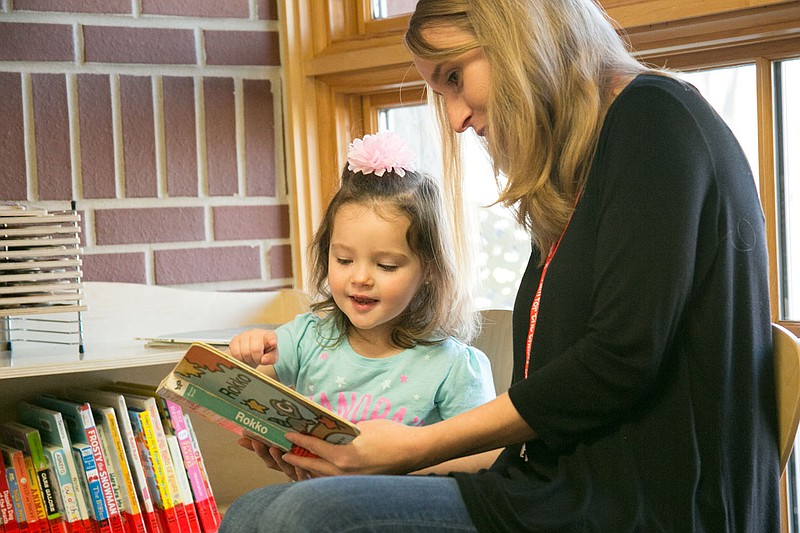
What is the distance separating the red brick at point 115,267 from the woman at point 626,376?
900 mm

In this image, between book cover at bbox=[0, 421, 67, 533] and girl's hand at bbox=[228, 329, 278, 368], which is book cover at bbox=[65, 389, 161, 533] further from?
girl's hand at bbox=[228, 329, 278, 368]

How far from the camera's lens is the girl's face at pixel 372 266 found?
1403mm

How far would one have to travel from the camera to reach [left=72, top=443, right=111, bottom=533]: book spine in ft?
5.16

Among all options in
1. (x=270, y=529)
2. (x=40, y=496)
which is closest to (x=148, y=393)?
(x=40, y=496)

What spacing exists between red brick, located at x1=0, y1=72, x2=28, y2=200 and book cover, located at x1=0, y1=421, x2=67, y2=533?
0.48 metres

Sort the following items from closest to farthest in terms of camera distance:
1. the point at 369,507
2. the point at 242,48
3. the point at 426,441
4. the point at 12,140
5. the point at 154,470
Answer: the point at 369,507, the point at 426,441, the point at 154,470, the point at 12,140, the point at 242,48

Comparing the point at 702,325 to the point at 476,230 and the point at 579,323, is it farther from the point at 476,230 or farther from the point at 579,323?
the point at 476,230

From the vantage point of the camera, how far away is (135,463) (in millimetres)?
1614

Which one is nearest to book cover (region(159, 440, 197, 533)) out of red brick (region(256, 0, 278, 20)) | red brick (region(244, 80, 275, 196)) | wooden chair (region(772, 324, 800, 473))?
red brick (region(244, 80, 275, 196))

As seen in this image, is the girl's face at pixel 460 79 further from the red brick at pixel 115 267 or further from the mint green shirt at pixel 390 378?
the red brick at pixel 115 267

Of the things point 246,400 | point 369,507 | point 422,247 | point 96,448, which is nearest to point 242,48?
point 422,247

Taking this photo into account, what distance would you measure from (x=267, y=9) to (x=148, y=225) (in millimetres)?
537

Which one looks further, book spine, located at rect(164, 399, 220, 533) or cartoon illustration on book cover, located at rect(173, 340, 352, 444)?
book spine, located at rect(164, 399, 220, 533)

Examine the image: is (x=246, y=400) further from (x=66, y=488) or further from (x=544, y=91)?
(x=66, y=488)
